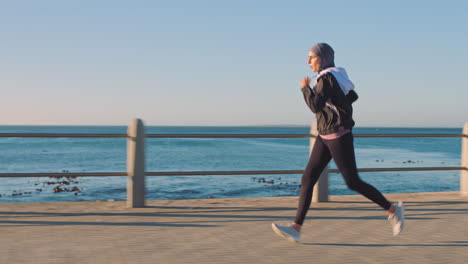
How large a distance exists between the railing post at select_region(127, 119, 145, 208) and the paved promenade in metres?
0.18

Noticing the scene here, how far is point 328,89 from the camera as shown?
4305 mm

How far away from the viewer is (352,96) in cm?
462

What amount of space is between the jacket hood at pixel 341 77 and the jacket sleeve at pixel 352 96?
0.44 ft

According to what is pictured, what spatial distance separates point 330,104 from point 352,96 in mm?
307

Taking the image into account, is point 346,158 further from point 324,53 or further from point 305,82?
point 324,53

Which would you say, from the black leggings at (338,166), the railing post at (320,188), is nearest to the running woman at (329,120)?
the black leggings at (338,166)

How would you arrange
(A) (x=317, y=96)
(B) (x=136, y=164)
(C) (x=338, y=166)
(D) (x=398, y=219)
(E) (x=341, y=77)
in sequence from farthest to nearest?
(B) (x=136, y=164) → (D) (x=398, y=219) → (C) (x=338, y=166) → (E) (x=341, y=77) → (A) (x=317, y=96)

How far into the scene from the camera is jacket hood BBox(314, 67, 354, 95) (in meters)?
4.40

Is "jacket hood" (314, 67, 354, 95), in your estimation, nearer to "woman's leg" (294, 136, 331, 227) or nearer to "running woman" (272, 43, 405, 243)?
"running woman" (272, 43, 405, 243)

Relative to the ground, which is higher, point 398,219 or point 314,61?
point 314,61

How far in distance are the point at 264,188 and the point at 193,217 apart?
20740mm

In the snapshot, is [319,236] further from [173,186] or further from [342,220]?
[173,186]

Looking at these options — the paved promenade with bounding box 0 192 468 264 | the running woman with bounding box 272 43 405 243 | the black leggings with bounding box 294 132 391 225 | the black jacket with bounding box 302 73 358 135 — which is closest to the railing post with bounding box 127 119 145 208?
the paved promenade with bounding box 0 192 468 264

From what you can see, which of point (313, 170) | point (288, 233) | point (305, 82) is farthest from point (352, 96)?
point (288, 233)
